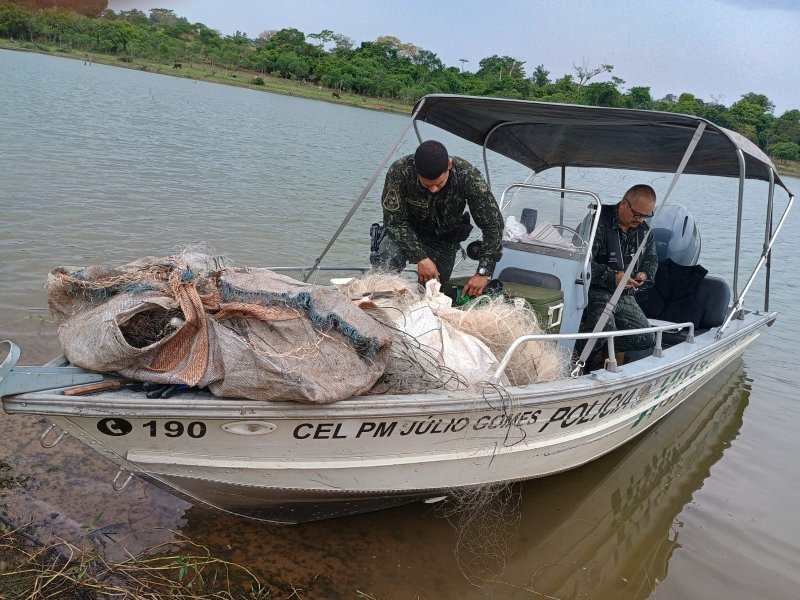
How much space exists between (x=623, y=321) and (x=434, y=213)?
1.85 metres

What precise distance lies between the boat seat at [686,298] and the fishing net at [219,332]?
14.1ft

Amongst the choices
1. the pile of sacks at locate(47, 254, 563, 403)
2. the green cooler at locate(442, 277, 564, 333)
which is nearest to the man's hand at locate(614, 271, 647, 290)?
the green cooler at locate(442, 277, 564, 333)

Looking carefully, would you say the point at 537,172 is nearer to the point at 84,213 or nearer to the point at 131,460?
the point at 131,460

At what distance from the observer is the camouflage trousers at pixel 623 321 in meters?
5.14

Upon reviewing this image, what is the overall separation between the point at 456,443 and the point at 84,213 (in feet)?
28.8

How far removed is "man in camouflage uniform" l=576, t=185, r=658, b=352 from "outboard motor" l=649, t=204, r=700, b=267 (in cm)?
135

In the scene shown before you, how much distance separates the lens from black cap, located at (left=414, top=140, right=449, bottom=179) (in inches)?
167

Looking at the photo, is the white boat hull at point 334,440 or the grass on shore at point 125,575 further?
the grass on shore at point 125,575

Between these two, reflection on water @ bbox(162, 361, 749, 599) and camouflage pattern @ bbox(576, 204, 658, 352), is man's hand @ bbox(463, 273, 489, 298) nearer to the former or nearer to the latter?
camouflage pattern @ bbox(576, 204, 658, 352)

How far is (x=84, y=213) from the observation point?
9.92 metres

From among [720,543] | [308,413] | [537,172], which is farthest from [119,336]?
[537,172]

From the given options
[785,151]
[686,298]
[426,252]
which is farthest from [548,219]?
[785,151]

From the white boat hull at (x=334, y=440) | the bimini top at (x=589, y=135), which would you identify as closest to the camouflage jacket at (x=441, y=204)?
the bimini top at (x=589, y=135)

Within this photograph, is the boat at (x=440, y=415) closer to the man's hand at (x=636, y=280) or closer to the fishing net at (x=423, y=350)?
the fishing net at (x=423, y=350)
